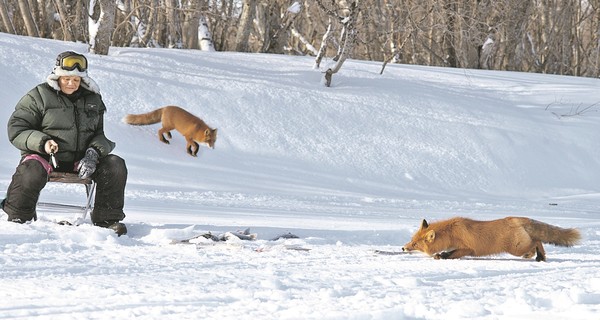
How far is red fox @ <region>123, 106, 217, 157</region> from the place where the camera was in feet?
39.4

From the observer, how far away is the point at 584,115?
16.9 metres

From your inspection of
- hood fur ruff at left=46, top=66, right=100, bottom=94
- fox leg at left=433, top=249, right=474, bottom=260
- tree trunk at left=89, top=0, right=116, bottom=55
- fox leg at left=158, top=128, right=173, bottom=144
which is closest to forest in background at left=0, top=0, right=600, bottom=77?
tree trunk at left=89, top=0, right=116, bottom=55

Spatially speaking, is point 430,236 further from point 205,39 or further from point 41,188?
point 205,39

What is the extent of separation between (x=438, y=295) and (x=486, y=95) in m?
13.3

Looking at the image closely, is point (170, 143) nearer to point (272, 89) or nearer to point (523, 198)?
point (272, 89)

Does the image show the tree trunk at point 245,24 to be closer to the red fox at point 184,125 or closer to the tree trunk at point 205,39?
the tree trunk at point 205,39

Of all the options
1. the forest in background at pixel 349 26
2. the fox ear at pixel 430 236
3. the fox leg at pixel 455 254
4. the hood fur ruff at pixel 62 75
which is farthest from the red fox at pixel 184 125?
the fox leg at pixel 455 254

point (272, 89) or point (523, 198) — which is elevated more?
point (272, 89)

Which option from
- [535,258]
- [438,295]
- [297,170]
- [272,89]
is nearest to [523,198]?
[297,170]

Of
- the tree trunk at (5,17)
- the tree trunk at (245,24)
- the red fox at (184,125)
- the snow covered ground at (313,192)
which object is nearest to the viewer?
the snow covered ground at (313,192)

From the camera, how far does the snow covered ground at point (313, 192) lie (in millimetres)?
4094

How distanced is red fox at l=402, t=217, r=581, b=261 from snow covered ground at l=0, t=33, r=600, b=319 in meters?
0.13

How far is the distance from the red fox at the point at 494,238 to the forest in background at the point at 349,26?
949 cm

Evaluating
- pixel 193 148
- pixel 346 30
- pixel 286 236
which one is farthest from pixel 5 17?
pixel 286 236
